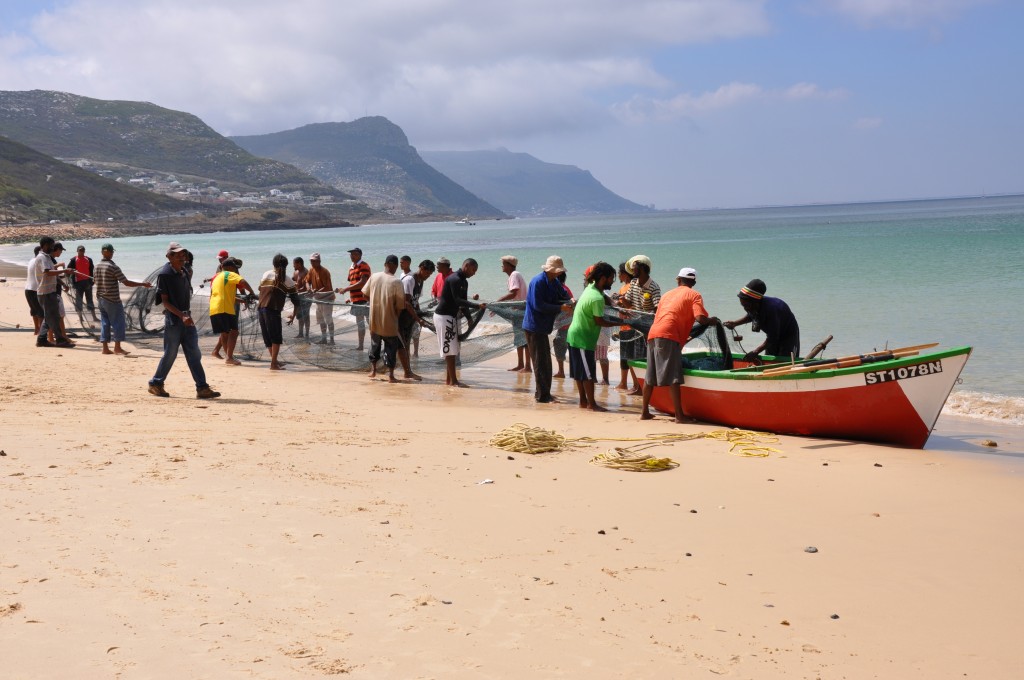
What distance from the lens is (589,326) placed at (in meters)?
10.1

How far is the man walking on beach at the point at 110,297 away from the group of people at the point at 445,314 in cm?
2

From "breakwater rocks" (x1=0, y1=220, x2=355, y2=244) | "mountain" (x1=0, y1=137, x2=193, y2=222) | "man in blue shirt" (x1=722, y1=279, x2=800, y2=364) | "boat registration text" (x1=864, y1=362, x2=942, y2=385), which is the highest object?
"mountain" (x1=0, y1=137, x2=193, y2=222)

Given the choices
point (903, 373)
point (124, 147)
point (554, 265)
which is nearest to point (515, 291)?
point (554, 265)

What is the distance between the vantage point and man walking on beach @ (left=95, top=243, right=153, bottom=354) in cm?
1304

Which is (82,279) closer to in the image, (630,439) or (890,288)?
(630,439)

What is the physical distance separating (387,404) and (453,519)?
4868mm

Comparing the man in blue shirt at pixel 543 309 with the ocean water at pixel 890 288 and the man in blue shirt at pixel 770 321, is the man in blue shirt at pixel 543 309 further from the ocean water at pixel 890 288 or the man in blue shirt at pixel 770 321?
the ocean water at pixel 890 288

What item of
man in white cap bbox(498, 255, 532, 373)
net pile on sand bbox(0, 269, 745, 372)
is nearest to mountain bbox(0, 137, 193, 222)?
net pile on sand bbox(0, 269, 745, 372)

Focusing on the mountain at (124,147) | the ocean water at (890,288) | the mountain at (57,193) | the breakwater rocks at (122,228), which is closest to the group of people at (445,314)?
the ocean water at (890,288)

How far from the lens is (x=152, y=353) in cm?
1404

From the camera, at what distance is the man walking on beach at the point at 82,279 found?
16.3 meters

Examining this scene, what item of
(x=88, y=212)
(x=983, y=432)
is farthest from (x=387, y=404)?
(x=88, y=212)

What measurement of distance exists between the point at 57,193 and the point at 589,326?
12182 centimetres

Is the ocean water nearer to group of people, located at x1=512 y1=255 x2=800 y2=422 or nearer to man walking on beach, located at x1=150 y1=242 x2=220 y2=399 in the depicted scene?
group of people, located at x1=512 y1=255 x2=800 y2=422
